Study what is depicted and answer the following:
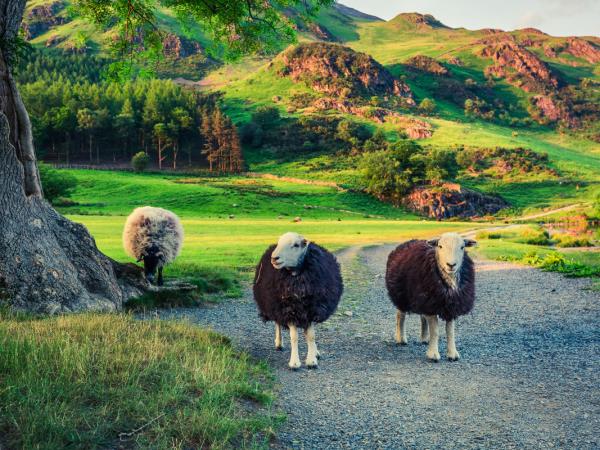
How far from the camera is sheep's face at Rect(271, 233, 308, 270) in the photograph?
372 inches

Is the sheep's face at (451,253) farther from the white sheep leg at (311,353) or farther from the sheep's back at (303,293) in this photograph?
the white sheep leg at (311,353)

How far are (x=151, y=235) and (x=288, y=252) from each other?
30.3ft

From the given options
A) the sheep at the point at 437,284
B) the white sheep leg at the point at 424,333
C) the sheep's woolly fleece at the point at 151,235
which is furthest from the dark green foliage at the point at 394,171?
the sheep at the point at 437,284

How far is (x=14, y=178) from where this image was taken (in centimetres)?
1211

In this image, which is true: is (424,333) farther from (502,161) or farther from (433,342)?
(502,161)

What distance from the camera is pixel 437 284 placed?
10.3 meters

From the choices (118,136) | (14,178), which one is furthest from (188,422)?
(118,136)

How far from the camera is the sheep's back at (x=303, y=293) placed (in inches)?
381

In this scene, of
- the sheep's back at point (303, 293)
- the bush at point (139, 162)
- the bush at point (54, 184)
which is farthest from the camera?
the bush at point (139, 162)

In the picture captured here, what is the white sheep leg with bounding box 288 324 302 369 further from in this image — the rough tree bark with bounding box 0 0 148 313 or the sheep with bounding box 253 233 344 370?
the rough tree bark with bounding box 0 0 148 313

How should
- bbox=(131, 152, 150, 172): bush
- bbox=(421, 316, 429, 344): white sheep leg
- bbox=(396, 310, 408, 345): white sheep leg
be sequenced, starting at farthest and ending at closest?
bbox=(131, 152, 150, 172): bush → bbox=(421, 316, 429, 344): white sheep leg → bbox=(396, 310, 408, 345): white sheep leg

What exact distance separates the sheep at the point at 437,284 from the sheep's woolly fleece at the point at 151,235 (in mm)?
9266

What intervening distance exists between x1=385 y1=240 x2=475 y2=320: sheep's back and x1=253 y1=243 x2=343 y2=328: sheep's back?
177 cm

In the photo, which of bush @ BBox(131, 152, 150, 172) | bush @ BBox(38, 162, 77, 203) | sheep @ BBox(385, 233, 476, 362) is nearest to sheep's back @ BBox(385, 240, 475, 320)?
sheep @ BBox(385, 233, 476, 362)
